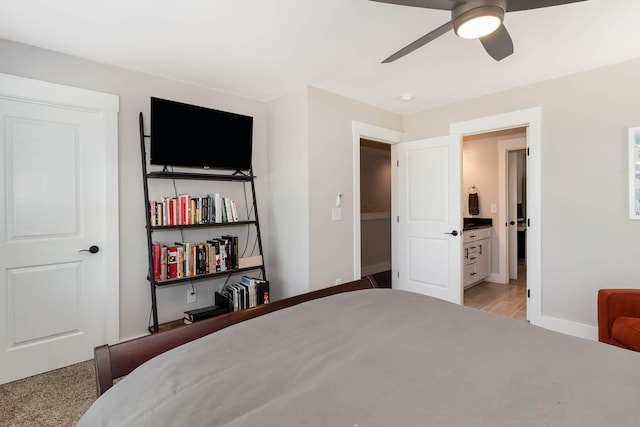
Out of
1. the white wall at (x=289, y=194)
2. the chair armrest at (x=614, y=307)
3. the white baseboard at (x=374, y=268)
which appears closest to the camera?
the chair armrest at (x=614, y=307)

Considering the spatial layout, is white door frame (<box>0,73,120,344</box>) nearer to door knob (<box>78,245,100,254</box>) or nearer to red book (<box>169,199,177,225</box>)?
door knob (<box>78,245,100,254</box>)

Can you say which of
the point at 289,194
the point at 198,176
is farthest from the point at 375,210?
the point at 198,176

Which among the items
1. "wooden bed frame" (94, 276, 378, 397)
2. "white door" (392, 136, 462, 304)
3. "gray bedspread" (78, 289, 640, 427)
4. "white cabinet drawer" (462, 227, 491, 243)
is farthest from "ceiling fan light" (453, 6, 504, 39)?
"white cabinet drawer" (462, 227, 491, 243)

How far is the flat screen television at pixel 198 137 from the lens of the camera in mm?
2838

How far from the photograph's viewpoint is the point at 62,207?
252cm

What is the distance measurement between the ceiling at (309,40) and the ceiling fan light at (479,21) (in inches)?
19.0

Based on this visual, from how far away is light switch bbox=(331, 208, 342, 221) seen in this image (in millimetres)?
3446

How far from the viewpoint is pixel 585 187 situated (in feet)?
9.59

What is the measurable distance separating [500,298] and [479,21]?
3.70 meters

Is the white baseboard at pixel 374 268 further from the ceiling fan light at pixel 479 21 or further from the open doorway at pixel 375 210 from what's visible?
the ceiling fan light at pixel 479 21

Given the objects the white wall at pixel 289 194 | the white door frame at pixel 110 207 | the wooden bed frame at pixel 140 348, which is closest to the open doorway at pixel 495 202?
the white wall at pixel 289 194

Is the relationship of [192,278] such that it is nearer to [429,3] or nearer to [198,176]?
[198,176]

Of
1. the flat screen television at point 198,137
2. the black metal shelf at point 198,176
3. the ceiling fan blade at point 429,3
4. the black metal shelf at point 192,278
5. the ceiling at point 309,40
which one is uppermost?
the ceiling at point 309,40

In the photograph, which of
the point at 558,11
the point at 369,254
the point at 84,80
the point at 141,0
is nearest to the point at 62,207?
the point at 84,80
